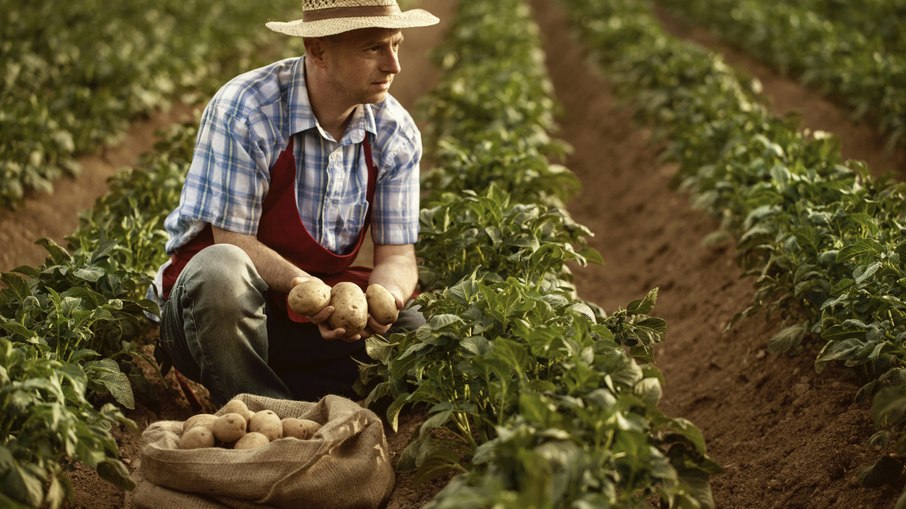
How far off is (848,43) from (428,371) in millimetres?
7681

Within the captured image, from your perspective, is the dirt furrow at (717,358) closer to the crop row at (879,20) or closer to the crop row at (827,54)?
the crop row at (827,54)

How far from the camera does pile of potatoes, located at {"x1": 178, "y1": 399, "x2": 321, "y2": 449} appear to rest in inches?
121

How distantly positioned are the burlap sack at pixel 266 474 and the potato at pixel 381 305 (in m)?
0.57

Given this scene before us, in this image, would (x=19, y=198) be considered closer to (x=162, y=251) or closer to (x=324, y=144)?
(x=162, y=251)

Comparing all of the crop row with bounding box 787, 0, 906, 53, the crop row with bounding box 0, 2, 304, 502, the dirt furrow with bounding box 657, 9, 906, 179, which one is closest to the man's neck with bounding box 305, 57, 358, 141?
the crop row with bounding box 0, 2, 304, 502

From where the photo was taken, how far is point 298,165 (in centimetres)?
383

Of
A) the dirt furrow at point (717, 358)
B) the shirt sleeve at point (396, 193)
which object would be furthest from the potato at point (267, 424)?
the dirt furrow at point (717, 358)

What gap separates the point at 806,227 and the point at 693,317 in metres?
1.39

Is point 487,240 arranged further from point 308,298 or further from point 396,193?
point 308,298

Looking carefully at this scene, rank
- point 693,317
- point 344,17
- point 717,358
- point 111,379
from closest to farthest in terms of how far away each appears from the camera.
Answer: point 111,379, point 344,17, point 717,358, point 693,317

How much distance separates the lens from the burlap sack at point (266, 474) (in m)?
2.93

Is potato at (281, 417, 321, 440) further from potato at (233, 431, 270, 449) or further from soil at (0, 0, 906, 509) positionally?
soil at (0, 0, 906, 509)

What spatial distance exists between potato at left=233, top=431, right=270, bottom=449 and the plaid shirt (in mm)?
901

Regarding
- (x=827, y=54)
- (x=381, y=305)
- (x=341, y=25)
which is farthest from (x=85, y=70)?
(x=827, y=54)
